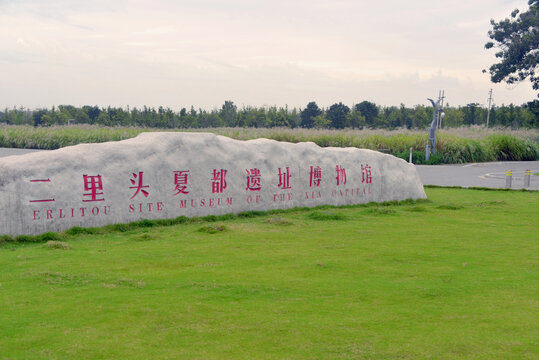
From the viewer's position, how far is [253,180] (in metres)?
10.8

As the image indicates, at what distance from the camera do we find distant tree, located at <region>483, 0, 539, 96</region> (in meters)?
33.1

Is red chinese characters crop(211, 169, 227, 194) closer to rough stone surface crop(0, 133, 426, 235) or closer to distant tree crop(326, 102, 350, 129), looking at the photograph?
rough stone surface crop(0, 133, 426, 235)

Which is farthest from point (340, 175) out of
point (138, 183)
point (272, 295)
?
point (272, 295)

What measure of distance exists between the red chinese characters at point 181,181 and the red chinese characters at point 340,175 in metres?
3.89

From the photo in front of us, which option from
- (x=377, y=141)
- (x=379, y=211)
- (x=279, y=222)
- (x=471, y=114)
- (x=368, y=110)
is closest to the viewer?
(x=279, y=222)

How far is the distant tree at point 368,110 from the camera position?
60.2 meters

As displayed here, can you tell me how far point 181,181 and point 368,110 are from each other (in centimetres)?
5267

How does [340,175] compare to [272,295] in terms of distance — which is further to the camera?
[340,175]

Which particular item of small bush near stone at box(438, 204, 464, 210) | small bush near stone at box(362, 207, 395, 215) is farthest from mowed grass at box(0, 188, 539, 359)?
small bush near stone at box(438, 204, 464, 210)

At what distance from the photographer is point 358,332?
173 inches

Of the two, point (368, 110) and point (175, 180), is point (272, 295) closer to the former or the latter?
point (175, 180)

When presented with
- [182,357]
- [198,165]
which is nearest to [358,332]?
[182,357]

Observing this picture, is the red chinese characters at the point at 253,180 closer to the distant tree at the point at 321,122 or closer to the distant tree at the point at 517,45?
the distant tree at the point at 517,45

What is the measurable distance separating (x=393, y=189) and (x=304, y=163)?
2.83m
